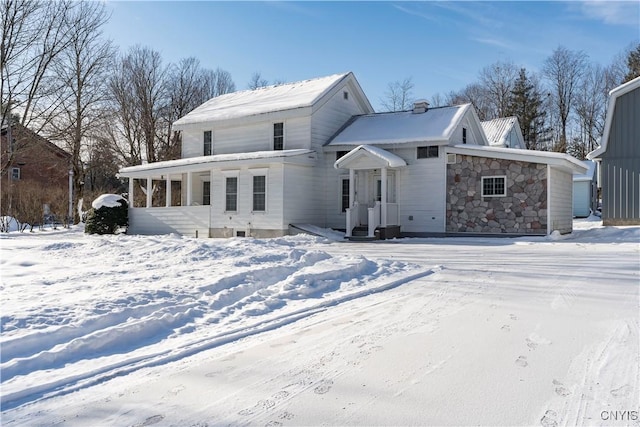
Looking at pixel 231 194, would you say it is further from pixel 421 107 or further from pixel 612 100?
pixel 612 100

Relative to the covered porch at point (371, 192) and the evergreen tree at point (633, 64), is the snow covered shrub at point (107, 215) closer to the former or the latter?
the covered porch at point (371, 192)

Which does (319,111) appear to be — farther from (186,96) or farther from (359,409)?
(186,96)

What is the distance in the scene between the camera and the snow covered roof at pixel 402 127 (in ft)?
58.6

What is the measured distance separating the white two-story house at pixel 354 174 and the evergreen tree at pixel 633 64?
22224 millimetres

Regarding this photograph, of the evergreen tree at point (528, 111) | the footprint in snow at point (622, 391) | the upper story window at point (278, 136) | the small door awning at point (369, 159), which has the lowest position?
the footprint in snow at point (622, 391)

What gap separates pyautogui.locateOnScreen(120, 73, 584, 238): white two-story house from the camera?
16.8 metres

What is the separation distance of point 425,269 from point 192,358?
18.9 ft

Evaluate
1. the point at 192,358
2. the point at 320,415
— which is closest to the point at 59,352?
the point at 192,358

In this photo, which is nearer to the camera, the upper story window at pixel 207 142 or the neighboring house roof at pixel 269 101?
the neighboring house roof at pixel 269 101

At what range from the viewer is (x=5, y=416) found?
317cm

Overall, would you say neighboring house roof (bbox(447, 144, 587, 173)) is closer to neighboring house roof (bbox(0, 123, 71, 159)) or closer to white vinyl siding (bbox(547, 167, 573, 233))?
white vinyl siding (bbox(547, 167, 573, 233))

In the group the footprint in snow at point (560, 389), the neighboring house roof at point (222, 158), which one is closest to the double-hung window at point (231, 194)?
the neighboring house roof at point (222, 158)

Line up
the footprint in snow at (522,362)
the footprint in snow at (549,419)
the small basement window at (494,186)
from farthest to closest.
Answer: the small basement window at (494,186), the footprint in snow at (522,362), the footprint in snow at (549,419)

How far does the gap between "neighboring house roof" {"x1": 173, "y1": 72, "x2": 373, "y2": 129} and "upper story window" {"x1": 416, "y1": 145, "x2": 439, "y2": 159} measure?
459 cm
